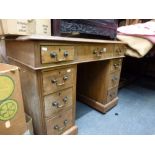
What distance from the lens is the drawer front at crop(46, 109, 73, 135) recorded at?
853 millimetres

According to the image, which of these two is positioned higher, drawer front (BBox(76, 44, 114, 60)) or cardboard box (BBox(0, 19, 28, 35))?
cardboard box (BBox(0, 19, 28, 35))

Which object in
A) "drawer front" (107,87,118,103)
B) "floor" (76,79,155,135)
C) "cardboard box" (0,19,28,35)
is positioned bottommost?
"floor" (76,79,155,135)

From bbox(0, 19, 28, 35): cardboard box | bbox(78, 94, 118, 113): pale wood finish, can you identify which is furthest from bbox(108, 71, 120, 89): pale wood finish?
bbox(0, 19, 28, 35): cardboard box

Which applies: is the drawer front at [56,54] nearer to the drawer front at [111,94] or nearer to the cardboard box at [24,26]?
the cardboard box at [24,26]

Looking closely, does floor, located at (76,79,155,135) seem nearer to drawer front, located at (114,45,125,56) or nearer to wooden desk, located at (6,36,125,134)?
wooden desk, located at (6,36,125,134)

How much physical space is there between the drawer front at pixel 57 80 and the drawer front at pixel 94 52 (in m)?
0.12

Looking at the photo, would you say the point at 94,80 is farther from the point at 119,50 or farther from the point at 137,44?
the point at 137,44

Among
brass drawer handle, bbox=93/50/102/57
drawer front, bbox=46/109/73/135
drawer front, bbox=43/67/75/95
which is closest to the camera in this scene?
drawer front, bbox=43/67/75/95

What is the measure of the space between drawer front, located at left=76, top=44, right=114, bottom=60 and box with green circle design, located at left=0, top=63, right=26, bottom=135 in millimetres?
393

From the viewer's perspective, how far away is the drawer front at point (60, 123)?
853 millimetres

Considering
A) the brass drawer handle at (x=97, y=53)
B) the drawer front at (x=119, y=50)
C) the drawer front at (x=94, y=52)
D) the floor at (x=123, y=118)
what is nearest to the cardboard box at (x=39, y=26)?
the drawer front at (x=94, y=52)

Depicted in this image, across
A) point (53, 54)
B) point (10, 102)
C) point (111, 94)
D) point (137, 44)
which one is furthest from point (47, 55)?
point (137, 44)

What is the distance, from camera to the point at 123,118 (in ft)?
4.25

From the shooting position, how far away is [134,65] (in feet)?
8.49
